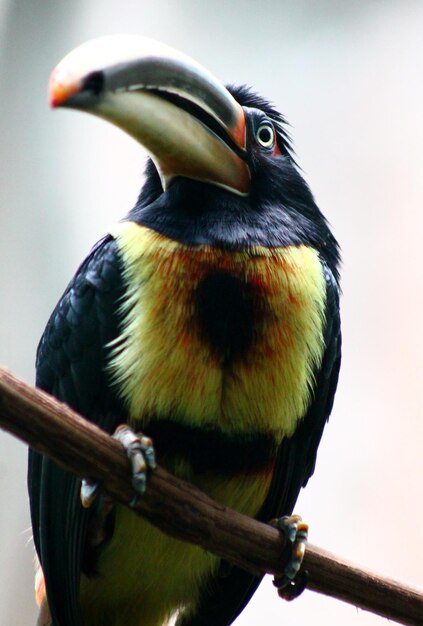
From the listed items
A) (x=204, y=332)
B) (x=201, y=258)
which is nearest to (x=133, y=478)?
(x=204, y=332)

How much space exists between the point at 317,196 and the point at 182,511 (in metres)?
2.77

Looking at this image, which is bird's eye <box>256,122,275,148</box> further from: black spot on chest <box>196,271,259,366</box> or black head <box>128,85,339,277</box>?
black spot on chest <box>196,271,259,366</box>

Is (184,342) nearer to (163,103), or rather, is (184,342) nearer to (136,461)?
(136,461)

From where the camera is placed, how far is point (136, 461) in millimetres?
2102

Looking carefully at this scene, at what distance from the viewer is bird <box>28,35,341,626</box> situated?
2369 mm

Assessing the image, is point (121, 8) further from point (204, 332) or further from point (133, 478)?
point (133, 478)

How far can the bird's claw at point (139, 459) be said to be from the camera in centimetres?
209

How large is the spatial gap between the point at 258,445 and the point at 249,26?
9.74 ft

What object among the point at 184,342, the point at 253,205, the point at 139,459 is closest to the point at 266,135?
the point at 253,205

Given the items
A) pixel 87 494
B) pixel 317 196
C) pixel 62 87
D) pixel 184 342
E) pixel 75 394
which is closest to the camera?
pixel 62 87

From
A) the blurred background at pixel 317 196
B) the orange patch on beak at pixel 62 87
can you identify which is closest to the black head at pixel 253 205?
the orange patch on beak at pixel 62 87

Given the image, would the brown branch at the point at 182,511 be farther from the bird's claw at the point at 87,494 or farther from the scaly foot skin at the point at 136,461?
the bird's claw at the point at 87,494

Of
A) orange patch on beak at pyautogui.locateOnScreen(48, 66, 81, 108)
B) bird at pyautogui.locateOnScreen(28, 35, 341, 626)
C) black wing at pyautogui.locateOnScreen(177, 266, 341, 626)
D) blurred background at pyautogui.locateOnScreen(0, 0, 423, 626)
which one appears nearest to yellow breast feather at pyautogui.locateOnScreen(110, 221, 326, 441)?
bird at pyautogui.locateOnScreen(28, 35, 341, 626)

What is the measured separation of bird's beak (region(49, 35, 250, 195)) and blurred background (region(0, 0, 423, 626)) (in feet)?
5.26
